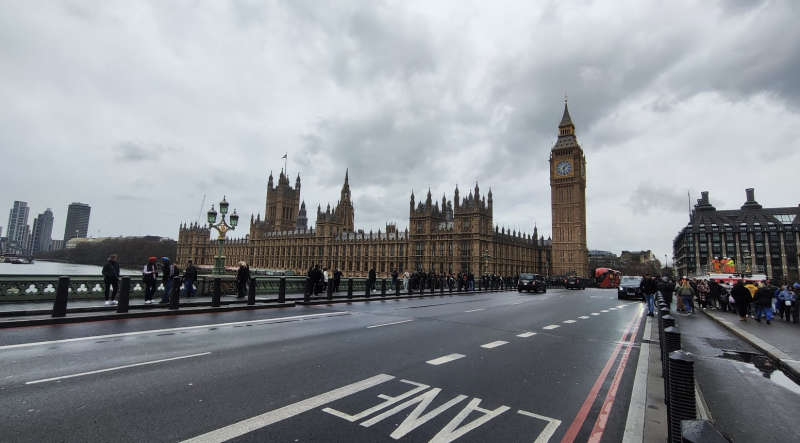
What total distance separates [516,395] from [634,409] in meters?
1.50

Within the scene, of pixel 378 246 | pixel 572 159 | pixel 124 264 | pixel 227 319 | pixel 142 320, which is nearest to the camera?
pixel 142 320

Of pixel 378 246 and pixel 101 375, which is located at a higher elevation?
pixel 378 246

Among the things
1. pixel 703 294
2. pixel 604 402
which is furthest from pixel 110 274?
pixel 703 294

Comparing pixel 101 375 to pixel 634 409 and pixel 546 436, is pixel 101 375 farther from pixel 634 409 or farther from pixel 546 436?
pixel 634 409

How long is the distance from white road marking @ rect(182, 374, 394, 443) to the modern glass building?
4752 inches

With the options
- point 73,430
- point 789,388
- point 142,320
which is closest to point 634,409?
point 789,388

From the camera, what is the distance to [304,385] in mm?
5512

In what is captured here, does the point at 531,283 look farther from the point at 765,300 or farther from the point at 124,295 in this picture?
the point at 124,295

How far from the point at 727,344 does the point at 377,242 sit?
251ft

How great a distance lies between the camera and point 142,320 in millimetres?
11328

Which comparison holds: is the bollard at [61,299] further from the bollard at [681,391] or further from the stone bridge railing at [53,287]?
the bollard at [681,391]

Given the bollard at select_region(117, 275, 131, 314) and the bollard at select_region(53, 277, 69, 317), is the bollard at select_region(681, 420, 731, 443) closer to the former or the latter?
the bollard at select_region(53, 277, 69, 317)

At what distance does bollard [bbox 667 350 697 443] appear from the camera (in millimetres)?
3545

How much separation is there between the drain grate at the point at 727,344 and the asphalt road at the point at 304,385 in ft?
8.84
